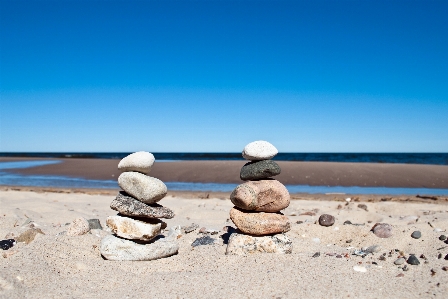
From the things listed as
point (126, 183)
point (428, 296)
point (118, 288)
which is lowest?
point (118, 288)

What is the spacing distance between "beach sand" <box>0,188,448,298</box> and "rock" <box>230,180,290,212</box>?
2.76 feet

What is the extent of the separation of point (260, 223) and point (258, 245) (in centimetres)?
37

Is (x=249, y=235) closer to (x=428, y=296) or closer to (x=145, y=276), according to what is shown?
(x=145, y=276)

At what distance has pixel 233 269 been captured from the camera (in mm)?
5488

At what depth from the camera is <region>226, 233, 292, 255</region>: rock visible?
20.4ft

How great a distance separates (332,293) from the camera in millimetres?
4492

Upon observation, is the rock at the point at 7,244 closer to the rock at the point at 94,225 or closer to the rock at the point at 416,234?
the rock at the point at 94,225

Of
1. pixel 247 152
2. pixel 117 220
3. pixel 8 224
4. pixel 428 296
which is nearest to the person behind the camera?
pixel 428 296

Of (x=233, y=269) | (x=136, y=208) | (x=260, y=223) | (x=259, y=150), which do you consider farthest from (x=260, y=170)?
(x=136, y=208)

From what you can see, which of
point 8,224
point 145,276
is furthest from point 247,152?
point 8,224

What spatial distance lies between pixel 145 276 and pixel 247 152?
273 centimetres

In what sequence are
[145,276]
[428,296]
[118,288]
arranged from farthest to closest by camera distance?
[145,276] → [118,288] → [428,296]

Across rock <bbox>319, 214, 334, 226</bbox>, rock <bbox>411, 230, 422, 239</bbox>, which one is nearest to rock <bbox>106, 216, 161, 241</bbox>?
rock <bbox>319, 214, 334, 226</bbox>

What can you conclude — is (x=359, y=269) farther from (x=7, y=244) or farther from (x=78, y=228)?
(x=7, y=244)
